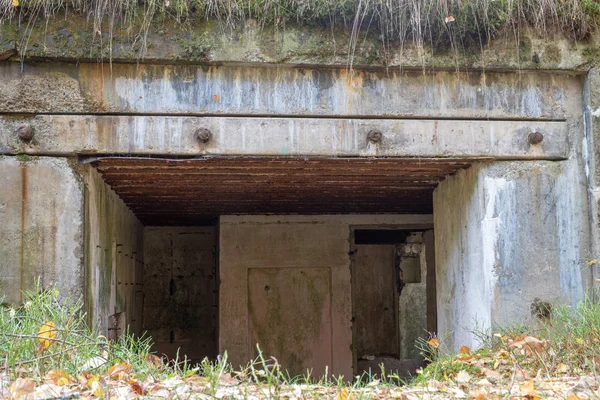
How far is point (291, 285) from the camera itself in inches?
348

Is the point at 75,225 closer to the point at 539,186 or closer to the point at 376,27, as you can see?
the point at 376,27

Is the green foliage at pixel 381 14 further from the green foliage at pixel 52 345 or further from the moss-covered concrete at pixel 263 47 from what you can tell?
the green foliage at pixel 52 345

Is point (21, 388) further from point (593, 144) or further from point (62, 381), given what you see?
point (593, 144)

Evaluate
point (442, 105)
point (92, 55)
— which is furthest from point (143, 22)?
point (442, 105)

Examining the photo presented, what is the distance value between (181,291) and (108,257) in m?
5.35

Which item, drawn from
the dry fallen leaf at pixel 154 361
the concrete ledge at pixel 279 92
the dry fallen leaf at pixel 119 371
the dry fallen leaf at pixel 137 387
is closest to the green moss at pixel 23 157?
the concrete ledge at pixel 279 92

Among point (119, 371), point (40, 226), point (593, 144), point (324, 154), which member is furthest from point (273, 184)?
point (119, 371)

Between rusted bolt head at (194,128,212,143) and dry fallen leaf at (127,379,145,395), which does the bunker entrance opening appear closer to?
rusted bolt head at (194,128,212,143)

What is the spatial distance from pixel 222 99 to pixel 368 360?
8.91 metres

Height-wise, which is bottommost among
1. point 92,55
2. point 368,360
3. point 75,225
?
point 368,360

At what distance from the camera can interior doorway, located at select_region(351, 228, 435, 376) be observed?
12.4 meters

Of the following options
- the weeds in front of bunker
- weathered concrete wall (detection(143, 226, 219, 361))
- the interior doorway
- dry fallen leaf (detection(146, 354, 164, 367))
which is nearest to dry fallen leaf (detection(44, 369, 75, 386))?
dry fallen leaf (detection(146, 354, 164, 367))

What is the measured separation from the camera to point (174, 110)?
4793 mm

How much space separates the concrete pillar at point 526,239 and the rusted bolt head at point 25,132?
3283 millimetres
